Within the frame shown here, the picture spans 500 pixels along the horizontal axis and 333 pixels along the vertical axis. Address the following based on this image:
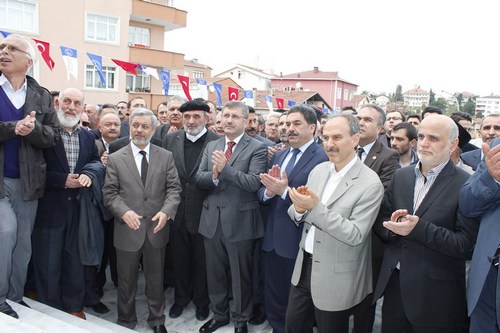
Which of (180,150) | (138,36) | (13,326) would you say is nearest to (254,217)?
(180,150)

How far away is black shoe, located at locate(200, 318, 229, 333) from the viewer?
3.87 metres

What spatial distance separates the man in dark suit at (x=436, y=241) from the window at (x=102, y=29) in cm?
2099

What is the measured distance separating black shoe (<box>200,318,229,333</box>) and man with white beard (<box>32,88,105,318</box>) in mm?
1239

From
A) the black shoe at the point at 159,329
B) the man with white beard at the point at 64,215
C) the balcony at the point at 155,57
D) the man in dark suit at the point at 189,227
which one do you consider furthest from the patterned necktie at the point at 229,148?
the balcony at the point at 155,57

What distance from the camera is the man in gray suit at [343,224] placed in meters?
2.66

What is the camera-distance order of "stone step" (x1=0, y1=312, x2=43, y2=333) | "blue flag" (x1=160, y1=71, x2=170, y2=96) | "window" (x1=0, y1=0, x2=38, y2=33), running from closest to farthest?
1. "stone step" (x1=0, y1=312, x2=43, y2=333)
2. "blue flag" (x1=160, y1=71, x2=170, y2=96)
3. "window" (x1=0, y1=0, x2=38, y2=33)

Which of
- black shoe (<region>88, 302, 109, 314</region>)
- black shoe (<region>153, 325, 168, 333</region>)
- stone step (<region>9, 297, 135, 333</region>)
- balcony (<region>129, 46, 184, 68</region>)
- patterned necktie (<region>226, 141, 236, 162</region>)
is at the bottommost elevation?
black shoe (<region>88, 302, 109, 314</region>)

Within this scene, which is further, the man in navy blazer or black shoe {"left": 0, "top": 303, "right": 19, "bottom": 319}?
black shoe {"left": 0, "top": 303, "right": 19, "bottom": 319}

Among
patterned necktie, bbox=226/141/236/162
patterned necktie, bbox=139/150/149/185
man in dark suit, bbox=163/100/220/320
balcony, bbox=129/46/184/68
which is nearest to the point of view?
patterned necktie, bbox=139/150/149/185

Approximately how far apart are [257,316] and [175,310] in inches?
35.5

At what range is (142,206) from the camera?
12.2 feet

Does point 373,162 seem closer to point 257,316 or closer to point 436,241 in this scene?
point 436,241

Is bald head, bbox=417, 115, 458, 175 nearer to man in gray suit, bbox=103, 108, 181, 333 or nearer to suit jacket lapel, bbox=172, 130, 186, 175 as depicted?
man in gray suit, bbox=103, 108, 181, 333

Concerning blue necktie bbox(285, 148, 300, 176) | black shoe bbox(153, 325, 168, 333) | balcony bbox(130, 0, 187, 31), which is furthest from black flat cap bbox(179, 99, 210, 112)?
balcony bbox(130, 0, 187, 31)
